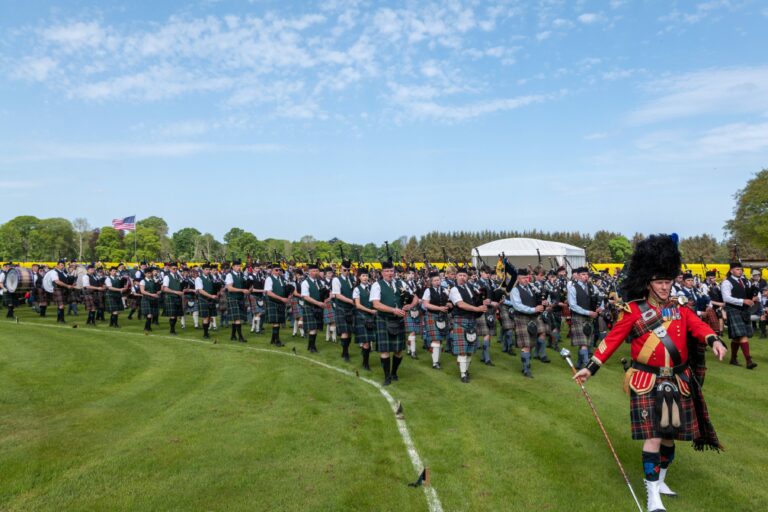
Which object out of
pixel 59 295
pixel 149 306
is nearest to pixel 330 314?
pixel 149 306

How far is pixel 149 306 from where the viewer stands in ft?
51.0

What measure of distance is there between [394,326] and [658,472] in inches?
201

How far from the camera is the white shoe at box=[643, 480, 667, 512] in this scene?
397 cm

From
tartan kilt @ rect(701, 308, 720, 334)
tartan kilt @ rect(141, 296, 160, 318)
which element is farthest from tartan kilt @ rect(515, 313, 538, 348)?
tartan kilt @ rect(141, 296, 160, 318)

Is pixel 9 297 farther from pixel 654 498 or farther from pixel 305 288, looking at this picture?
pixel 654 498

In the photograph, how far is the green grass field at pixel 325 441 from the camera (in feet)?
13.9

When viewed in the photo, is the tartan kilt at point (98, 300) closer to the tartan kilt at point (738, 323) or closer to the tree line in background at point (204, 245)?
the tartan kilt at point (738, 323)

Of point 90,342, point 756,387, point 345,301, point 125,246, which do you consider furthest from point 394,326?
point 125,246

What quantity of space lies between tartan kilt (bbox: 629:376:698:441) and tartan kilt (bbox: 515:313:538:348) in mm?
5352

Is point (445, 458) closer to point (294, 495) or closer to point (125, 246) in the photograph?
point (294, 495)

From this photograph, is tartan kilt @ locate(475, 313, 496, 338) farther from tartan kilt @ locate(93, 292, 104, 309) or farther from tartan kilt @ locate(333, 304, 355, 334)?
tartan kilt @ locate(93, 292, 104, 309)

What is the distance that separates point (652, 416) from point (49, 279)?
69.1ft

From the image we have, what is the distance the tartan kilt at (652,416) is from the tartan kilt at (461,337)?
4.75 m

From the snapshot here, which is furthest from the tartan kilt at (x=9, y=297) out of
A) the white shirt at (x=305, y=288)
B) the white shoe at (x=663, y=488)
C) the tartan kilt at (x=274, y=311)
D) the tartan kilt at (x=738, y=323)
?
the tartan kilt at (x=738, y=323)
